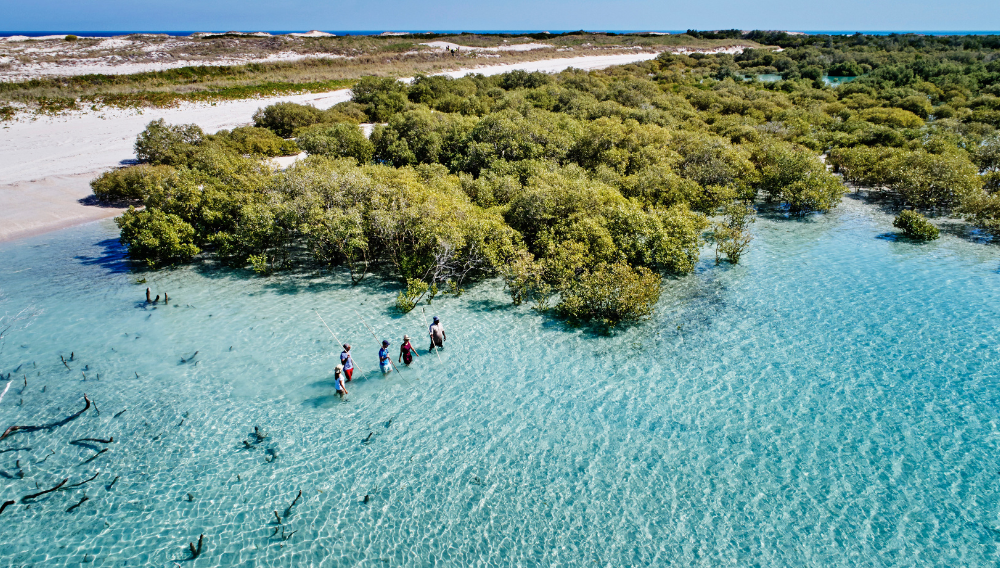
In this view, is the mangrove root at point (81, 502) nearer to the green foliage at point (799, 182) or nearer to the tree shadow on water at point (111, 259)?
the tree shadow on water at point (111, 259)

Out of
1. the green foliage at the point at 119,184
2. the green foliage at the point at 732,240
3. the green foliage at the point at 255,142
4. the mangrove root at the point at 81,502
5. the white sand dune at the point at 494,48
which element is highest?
the white sand dune at the point at 494,48

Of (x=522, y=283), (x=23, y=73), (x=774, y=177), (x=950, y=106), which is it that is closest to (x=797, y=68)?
(x=950, y=106)

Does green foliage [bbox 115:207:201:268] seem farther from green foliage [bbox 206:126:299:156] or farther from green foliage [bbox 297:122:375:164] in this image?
green foliage [bbox 206:126:299:156]

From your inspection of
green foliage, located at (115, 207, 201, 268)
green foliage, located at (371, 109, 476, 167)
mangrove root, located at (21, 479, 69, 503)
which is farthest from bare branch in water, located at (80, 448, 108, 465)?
green foliage, located at (371, 109, 476, 167)

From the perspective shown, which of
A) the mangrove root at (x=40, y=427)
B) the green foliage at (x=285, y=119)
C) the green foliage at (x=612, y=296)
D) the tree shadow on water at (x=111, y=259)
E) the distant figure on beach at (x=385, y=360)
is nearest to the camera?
the mangrove root at (x=40, y=427)

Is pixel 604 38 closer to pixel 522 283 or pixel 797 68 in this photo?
pixel 797 68

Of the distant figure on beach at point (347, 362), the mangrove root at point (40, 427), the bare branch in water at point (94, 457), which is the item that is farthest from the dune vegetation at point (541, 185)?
the bare branch in water at point (94, 457)

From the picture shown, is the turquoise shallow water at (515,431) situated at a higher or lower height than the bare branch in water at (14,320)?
lower
